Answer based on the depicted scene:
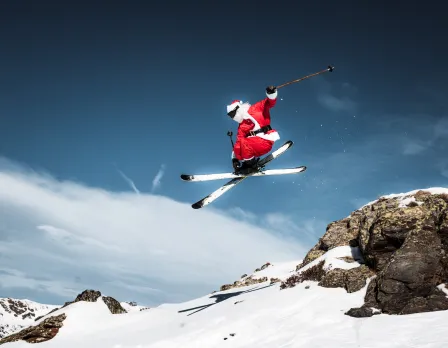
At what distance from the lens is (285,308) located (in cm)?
1366

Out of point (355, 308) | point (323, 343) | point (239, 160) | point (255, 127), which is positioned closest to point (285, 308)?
point (355, 308)

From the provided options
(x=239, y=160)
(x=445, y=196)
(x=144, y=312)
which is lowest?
(x=144, y=312)

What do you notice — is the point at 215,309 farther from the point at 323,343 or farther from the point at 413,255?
the point at 413,255

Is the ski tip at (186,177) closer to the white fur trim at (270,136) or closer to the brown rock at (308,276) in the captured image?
the white fur trim at (270,136)

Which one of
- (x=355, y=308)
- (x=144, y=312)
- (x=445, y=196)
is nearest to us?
(x=355, y=308)

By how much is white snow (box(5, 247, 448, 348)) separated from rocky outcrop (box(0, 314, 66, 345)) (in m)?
0.31

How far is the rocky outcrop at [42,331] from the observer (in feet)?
51.6

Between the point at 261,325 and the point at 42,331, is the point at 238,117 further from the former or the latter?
the point at 42,331

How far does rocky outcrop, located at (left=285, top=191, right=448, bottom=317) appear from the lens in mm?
11883

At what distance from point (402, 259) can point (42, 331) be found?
49.1 feet

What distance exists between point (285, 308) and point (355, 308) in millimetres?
2649

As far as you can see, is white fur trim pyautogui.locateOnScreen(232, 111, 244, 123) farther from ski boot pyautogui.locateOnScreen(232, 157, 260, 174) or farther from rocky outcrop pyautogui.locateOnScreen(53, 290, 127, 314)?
rocky outcrop pyautogui.locateOnScreen(53, 290, 127, 314)

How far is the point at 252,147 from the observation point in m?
12.7

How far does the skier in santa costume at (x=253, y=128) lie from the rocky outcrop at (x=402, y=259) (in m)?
5.95
